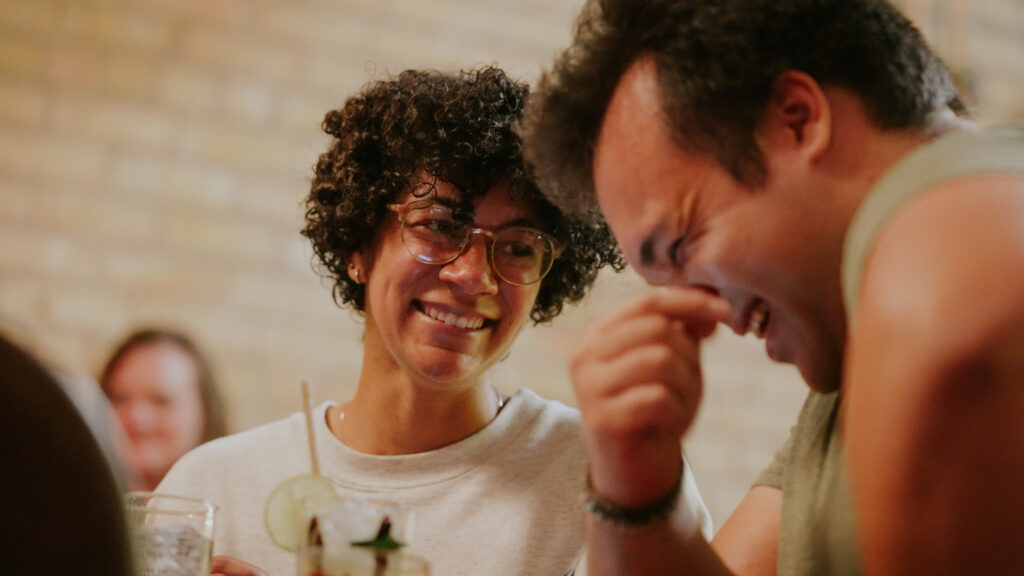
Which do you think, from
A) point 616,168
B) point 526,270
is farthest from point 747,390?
point 616,168

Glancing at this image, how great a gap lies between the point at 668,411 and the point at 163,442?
227 cm

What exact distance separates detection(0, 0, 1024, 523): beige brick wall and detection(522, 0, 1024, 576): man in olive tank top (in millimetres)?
1587

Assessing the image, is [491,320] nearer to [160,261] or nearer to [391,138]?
[391,138]

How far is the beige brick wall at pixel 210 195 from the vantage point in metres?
2.78

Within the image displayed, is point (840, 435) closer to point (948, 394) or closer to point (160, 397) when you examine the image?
point (948, 394)

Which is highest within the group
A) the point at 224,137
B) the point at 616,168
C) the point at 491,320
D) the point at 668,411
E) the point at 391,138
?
the point at 224,137

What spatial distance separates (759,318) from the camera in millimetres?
1035

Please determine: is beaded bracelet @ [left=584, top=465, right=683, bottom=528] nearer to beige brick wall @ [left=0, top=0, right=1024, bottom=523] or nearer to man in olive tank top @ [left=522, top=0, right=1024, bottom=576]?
man in olive tank top @ [left=522, top=0, right=1024, bottom=576]

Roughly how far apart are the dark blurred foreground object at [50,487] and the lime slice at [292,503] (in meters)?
0.59

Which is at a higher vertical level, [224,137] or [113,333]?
[224,137]

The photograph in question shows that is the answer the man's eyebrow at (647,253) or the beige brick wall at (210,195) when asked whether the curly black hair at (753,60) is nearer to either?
the man's eyebrow at (647,253)

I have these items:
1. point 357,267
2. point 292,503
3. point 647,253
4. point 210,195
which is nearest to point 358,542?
point 292,503

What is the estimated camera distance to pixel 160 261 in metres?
2.80

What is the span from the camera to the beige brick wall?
278 centimetres
